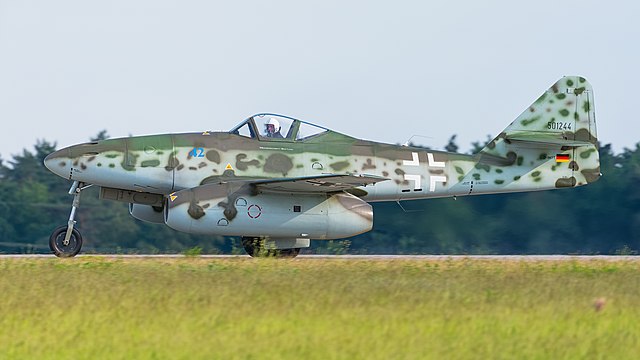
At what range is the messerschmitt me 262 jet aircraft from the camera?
17734mm

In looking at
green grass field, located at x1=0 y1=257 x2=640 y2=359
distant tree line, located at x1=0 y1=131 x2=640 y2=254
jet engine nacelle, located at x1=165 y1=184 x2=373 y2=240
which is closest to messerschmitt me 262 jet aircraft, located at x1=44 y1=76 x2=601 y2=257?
jet engine nacelle, located at x1=165 y1=184 x2=373 y2=240

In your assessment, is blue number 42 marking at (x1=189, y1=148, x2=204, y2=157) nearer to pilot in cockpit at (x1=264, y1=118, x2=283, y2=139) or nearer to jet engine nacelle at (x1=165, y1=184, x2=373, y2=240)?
jet engine nacelle at (x1=165, y1=184, x2=373, y2=240)

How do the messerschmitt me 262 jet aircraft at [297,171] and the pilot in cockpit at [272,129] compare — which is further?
the pilot in cockpit at [272,129]

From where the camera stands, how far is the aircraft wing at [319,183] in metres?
17.5

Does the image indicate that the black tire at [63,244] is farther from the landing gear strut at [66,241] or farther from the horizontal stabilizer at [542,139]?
the horizontal stabilizer at [542,139]

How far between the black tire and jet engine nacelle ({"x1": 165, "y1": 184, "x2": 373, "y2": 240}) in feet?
5.33

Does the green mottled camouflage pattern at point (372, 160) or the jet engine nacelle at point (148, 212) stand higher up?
the green mottled camouflage pattern at point (372, 160)

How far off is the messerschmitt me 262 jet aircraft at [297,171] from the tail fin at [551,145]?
2 centimetres

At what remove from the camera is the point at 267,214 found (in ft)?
58.4

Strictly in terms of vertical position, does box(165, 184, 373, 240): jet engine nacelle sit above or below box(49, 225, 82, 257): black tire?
above

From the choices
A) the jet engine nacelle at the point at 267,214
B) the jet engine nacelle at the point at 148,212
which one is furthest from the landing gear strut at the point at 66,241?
the jet engine nacelle at the point at 267,214

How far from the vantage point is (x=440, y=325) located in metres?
10.6

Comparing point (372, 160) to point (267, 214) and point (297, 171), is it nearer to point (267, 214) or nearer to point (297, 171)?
point (297, 171)

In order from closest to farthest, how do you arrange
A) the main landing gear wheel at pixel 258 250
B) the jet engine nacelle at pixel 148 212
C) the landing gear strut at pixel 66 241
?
the landing gear strut at pixel 66 241
the main landing gear wheel at pixel 258 250
the jet engine nacelle at pixel 148 212
